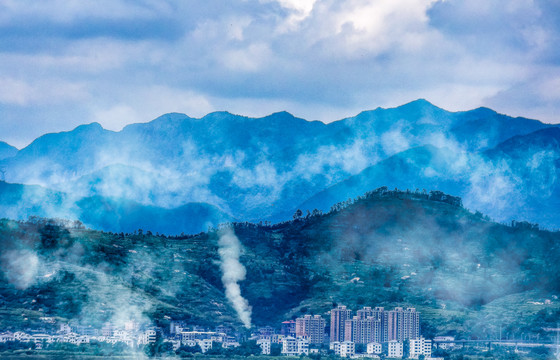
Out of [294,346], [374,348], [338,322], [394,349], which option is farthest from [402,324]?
[294,346]

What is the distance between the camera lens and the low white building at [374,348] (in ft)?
477

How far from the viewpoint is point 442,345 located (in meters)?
147

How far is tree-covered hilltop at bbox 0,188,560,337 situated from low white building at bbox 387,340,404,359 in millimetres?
7476

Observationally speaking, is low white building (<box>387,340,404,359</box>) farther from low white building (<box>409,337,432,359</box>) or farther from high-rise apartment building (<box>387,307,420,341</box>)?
high-rise apartment building (<box>387,307,420,341</box>)

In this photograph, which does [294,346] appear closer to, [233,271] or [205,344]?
[205,344]

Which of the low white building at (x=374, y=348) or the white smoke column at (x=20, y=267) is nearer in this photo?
the low white building at (x=374, y=348)

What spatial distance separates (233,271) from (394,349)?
39.7 meters

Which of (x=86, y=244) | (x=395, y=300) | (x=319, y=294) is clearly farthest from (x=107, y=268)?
(x=395, y=300)

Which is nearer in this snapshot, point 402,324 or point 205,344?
point 205,344

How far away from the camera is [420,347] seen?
143875 millimetres

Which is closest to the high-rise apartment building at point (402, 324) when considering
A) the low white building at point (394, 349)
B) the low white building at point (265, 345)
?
the low white building at point (394, 349)

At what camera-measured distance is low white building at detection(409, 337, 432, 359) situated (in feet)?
469

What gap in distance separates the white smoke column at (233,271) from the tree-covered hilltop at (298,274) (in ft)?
4.71

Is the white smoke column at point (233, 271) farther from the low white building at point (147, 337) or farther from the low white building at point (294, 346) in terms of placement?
the low white building at point (147, 337)
